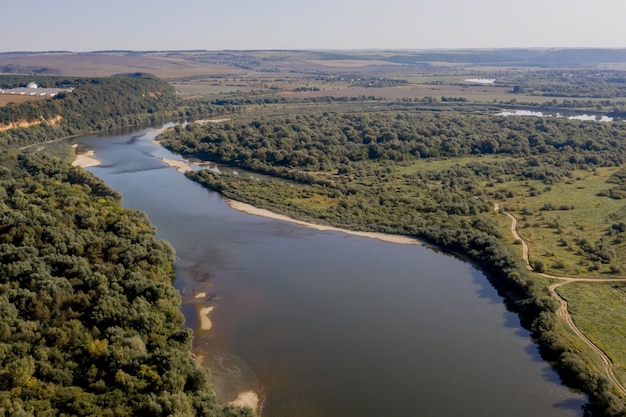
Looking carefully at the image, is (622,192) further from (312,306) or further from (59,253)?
(59,253)

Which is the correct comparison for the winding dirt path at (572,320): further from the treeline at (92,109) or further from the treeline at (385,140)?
the treeline at (92,109)

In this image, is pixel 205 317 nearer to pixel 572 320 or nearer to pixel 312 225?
pixel 312 225

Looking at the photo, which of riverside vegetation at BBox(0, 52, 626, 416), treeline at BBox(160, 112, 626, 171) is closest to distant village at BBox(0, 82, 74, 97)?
riverside vegetation at BBox(0, 52, 626, 416)

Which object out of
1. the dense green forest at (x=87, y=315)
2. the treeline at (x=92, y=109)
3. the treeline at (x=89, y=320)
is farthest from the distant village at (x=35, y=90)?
the treeline at (x=89, y=320)

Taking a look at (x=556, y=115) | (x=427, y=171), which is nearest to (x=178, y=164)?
(x=427, y=171)

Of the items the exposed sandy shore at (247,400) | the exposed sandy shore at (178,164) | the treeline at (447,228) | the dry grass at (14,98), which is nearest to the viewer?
the exposed sandy shore at (247,400)

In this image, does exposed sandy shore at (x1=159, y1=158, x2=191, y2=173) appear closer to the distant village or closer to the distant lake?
the distant village
